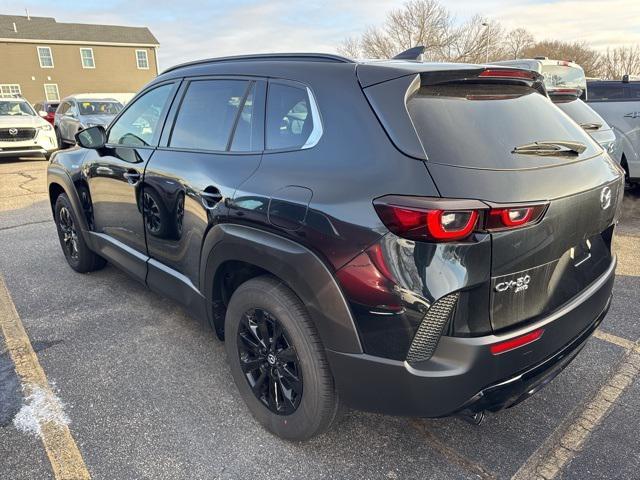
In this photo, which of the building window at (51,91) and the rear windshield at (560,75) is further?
the building window at (51,91)

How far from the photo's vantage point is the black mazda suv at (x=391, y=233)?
1696 mm

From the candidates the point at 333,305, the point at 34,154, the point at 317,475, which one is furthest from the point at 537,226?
the point at 34,154

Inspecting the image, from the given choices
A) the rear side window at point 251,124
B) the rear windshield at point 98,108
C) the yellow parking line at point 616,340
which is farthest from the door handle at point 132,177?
the rear windshield at point 98,108

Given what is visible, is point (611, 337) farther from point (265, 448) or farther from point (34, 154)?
point (34, 154)

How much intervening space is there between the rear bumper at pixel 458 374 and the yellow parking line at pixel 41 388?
1317 mm

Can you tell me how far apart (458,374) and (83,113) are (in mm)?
15247

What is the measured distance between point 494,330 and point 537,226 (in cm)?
42

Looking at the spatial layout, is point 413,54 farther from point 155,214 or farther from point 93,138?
point 93,138

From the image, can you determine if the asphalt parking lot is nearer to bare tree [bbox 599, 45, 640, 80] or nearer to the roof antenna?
the roof antenna

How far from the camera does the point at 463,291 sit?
5.51 ft

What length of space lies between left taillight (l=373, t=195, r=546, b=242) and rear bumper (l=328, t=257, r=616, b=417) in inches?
15.8

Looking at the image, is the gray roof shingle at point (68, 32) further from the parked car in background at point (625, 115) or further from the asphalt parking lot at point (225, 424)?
the asphalt parking lot at point (225, 424)

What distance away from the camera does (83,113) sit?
14195 mm

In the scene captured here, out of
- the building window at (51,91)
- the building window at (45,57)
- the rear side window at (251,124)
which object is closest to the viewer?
the rear side window at (251,124)
